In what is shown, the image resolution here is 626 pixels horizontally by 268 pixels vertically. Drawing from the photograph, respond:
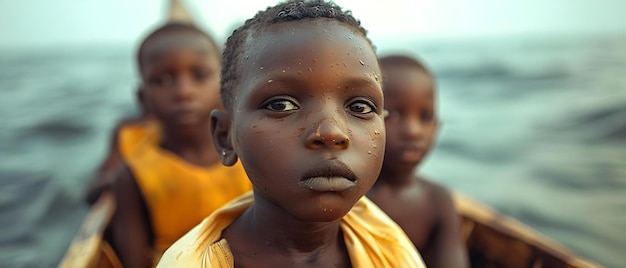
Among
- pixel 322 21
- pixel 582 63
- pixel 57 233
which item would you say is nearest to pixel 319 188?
pixel 322 21

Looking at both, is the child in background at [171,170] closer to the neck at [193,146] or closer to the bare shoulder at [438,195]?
the neck at [193,146]

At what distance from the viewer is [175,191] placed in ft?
7.92

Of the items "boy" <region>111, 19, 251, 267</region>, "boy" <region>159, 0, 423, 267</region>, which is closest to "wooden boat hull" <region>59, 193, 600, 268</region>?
"boy" <region>111, 19, 251, 267</region>

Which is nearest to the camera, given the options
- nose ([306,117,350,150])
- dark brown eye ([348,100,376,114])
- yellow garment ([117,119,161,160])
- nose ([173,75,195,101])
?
nose ([306,117,350,150])

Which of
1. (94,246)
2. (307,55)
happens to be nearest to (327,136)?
(307,55)

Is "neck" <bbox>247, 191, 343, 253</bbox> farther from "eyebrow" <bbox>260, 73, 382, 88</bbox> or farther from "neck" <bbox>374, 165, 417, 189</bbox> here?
"neck" <bbox>374, 165, 417, 189</bbox>

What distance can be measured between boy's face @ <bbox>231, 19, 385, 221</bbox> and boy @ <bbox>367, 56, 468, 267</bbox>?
835 mm

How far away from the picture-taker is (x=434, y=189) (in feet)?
7.51

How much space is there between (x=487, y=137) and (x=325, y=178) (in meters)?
6.54

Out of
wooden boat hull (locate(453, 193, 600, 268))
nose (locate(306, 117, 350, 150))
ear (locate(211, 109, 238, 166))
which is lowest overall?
wooden boat hull (locate(453, 193, 600, 268))

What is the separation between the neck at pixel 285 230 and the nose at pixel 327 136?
0.86ft

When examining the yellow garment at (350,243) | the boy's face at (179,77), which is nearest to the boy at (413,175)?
the yellow garment at (350,243)

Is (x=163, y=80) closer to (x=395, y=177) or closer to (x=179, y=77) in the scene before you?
(x=179, y=77)

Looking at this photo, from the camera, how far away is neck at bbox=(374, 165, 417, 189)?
2.22 meters
